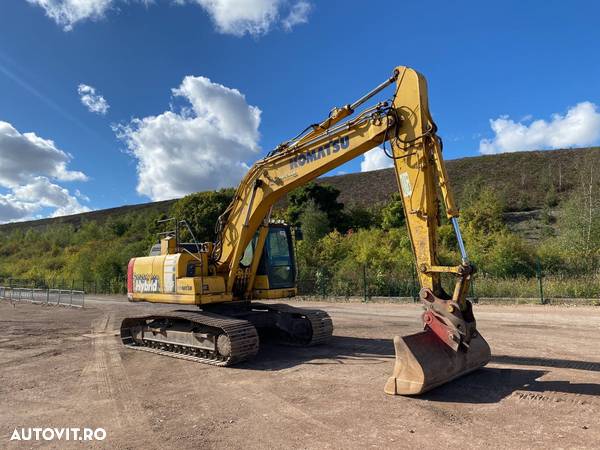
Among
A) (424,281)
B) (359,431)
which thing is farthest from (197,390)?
(424,281)

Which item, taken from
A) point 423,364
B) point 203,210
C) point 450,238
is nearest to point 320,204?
point 203,210

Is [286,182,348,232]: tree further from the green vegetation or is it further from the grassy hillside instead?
the grassy hillside

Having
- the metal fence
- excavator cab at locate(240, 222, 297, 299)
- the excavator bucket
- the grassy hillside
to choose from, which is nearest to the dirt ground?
the excavator bucket

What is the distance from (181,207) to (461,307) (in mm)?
38090

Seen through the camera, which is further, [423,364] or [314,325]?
[314,325]

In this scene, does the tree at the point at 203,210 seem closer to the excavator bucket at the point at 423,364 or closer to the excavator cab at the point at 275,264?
the excavator cab at the point at 275,264

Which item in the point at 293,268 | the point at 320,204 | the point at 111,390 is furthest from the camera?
the point at 320,204

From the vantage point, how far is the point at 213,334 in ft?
28.2

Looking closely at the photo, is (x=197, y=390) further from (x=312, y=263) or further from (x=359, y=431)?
(x=312, y=263)

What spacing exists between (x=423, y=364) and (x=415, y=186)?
2464mm

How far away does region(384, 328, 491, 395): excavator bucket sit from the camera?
561 cm

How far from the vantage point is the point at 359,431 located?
467 centimetres

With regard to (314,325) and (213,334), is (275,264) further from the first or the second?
(213,334)

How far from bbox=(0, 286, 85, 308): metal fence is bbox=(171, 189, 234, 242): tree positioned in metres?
12.7
